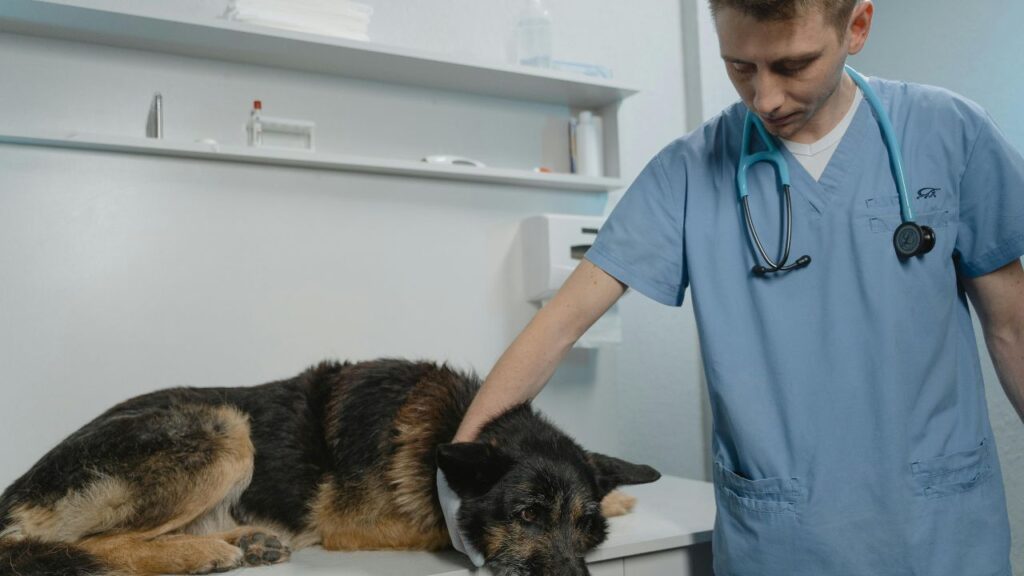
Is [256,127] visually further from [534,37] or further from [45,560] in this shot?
[45,560]

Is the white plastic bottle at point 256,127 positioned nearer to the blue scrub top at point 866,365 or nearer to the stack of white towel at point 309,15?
the stack of white towel at point 309,15

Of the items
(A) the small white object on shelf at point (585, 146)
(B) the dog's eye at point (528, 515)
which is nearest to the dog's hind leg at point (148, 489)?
(B) the dog's eye at point (528, 515)

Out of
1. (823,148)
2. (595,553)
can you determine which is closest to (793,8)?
(823,148)

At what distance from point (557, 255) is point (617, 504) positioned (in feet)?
2.59

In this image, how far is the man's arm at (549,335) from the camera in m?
1.48

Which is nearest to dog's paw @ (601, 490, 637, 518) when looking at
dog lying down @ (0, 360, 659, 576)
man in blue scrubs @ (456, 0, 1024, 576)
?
dog lying down @ (0, 360, 659, 576)

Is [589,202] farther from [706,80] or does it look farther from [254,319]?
[254,319]

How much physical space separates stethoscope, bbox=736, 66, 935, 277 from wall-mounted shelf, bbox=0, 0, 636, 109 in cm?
102

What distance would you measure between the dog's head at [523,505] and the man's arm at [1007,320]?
Answer: 2.34ft

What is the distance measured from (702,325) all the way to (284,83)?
4.46ft

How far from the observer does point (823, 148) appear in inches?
56.3

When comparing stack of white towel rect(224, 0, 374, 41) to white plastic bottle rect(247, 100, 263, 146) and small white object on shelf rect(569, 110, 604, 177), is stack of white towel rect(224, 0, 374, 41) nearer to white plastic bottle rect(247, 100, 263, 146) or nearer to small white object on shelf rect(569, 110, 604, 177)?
white plastic bottle rect(247, 100, 263, 146)

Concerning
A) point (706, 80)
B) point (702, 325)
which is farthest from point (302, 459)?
point (706, 80)

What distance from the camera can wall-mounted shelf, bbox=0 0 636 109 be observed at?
192cm
